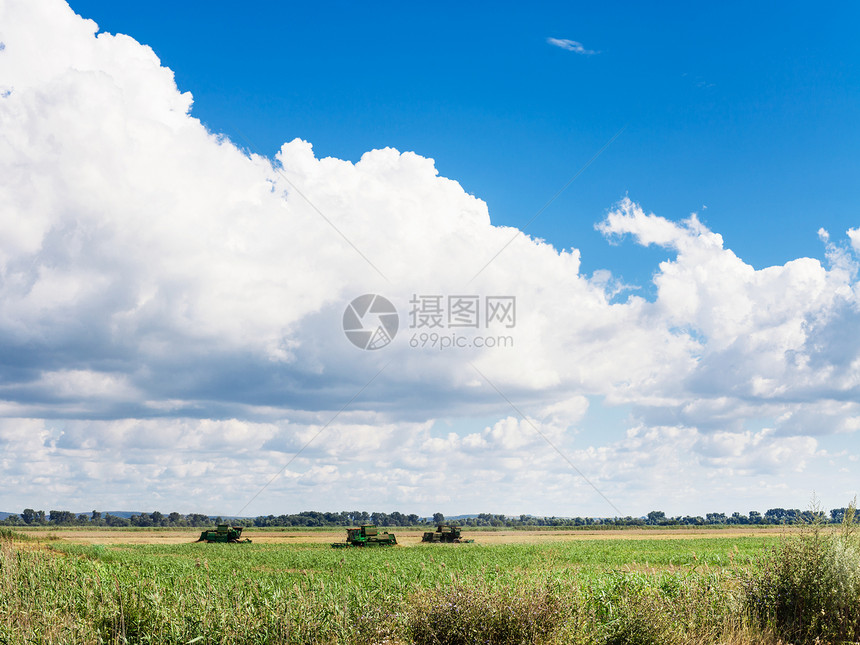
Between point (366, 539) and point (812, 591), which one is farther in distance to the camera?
point (366, 539)

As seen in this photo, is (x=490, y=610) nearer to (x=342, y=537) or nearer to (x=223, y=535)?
(x=223, y=535)

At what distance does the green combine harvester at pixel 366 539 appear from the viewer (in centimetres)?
5453

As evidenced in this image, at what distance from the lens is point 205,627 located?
1016 cm

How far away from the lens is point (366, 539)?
55594 mm

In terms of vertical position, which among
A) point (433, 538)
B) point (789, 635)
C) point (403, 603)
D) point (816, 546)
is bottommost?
point (433, 538)

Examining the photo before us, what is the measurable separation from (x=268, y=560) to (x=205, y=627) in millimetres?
31576

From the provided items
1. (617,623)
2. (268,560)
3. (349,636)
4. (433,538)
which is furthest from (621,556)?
(349,636)

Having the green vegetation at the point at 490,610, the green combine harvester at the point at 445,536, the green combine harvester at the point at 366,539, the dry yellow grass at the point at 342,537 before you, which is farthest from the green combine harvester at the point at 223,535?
the green vegetation at the point at 490,610

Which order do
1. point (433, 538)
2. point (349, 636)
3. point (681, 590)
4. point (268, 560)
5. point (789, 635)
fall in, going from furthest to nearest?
point (433, 538), point (268, 560), point (681, 590), point (789, 635), point (349, 636)

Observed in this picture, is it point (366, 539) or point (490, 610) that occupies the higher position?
→ point (490, 610)

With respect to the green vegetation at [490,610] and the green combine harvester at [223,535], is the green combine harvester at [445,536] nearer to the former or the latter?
the green combine harvester at [223,535]

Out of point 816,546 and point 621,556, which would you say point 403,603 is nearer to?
point 816,546

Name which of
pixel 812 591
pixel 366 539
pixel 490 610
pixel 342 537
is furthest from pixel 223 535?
pixel 812 591

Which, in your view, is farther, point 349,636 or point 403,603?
point 403,603
